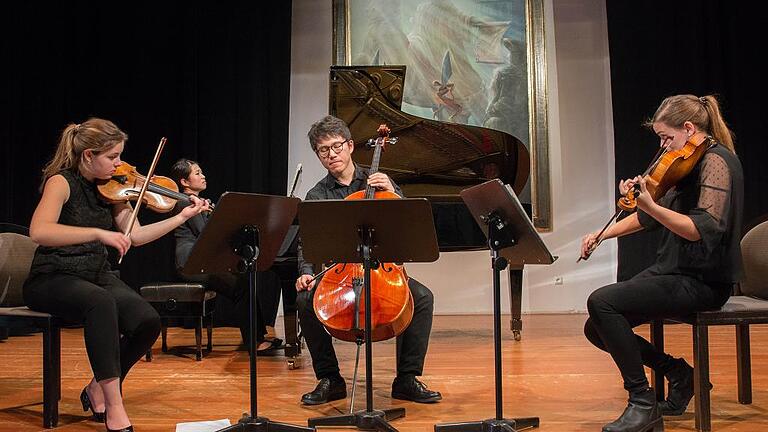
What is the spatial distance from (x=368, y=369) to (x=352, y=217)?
57cm

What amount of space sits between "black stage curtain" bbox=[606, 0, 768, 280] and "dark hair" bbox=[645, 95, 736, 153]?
401 centimetres

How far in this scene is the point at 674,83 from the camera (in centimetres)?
701

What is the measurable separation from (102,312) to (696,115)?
2345 mm

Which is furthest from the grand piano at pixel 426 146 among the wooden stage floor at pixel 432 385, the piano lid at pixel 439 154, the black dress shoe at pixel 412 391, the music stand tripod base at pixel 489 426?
the music stand tripod base at pixel 489 426

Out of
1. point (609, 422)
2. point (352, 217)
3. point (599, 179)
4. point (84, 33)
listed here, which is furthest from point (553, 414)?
point (84, 33)

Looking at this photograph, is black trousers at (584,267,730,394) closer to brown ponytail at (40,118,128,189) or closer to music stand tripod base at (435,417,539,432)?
music stand tripod base at (435,417,539,432)

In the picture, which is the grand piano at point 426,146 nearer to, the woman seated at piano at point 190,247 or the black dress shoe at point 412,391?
the woman seated at piano at point 190,247

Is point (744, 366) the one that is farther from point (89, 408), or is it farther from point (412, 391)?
point (89, 408)

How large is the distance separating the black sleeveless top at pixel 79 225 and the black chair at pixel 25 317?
0.19 metres

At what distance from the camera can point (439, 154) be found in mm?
5652

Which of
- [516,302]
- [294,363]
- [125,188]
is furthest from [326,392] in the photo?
[516,302]

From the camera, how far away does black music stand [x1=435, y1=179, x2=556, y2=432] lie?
109 inches

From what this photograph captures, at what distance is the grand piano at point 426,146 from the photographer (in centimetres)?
545

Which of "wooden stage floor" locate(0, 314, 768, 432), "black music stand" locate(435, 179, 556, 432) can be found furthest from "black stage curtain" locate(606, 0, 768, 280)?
"black music stand" locate(435, 179, 556, 432)
